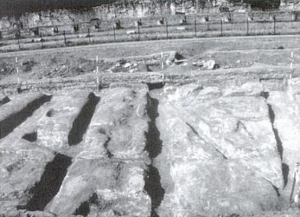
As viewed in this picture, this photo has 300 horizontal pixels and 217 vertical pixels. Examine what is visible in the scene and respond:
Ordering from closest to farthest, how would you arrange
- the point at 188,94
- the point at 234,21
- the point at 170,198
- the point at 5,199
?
the point at 5,199, the point at 170,198, the point at 188,94, the point at 234,21

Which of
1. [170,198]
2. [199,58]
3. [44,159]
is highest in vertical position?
[199,58]

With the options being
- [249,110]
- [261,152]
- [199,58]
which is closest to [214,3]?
[199,58]

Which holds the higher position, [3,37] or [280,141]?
[3,37]

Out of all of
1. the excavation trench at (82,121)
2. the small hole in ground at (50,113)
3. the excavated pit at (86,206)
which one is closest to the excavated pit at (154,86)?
the excavation trench at (82,121)

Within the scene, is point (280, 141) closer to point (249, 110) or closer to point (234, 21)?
point (249, 110)

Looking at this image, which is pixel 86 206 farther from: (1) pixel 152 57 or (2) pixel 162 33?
(2) pixel 162 33

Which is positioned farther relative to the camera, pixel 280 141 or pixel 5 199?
pixel 280 141

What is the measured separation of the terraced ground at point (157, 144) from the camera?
5824mm

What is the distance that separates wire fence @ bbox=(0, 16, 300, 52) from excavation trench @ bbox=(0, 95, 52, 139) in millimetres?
7642

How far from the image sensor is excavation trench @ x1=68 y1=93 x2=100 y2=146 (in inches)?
334

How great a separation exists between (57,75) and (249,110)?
747 cm

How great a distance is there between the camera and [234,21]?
65.1ft

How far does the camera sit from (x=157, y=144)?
26.9 feet

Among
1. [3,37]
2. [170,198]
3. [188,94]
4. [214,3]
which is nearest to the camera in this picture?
[170,198]
